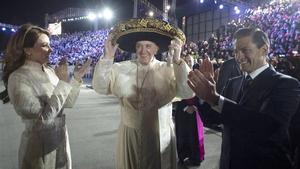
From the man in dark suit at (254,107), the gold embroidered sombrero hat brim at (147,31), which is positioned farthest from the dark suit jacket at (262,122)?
the gold embroidered sombrero hat brim at (147,31)

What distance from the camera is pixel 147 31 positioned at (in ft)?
8.38

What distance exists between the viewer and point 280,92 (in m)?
2.02

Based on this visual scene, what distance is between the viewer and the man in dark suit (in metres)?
1.87

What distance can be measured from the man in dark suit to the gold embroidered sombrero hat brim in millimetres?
517

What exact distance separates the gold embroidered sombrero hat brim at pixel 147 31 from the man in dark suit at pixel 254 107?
517 mm

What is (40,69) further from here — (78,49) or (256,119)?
(78,49)

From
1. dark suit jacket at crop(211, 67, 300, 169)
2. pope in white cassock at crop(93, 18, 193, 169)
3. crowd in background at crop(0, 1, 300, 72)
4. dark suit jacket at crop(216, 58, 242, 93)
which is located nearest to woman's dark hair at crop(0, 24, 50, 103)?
pope in white cassock at crop(93, 18, 193, 169)

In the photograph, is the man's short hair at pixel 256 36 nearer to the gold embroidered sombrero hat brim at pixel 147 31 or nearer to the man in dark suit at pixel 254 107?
the man in dark suit at pixel 254 107

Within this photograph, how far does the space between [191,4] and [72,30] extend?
81.7ft

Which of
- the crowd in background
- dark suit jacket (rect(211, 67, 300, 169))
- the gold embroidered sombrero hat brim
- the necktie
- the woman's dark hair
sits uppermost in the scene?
the crowd in background

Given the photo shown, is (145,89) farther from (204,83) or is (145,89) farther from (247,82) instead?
(204,83)

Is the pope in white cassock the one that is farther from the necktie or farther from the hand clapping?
the hand clapping

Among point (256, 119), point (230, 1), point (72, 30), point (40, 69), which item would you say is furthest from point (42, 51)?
point (72, 30)

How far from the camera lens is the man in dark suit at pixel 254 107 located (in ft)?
6.15
